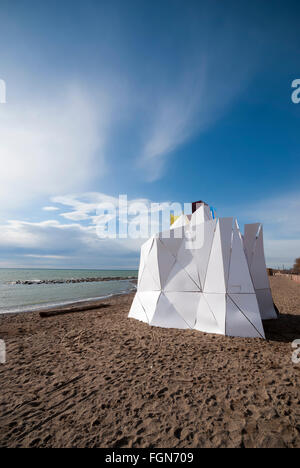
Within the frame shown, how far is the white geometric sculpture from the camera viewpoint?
280 inches

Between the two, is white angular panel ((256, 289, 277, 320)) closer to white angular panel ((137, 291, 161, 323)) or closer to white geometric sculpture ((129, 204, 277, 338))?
white geometric sculpture ((129, 204, 277, 338))

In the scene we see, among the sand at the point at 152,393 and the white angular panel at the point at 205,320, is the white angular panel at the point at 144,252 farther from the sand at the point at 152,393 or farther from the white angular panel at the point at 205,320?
the sand at the point at 152,393

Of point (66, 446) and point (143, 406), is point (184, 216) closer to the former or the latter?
point (143, 406)

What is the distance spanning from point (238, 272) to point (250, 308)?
129 centimetres

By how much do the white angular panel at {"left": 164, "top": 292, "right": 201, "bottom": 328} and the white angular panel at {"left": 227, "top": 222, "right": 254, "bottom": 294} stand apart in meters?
1.46

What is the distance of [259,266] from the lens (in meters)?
9.65

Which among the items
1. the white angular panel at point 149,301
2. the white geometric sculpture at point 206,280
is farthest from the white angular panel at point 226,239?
the white angular panel at point 149,301

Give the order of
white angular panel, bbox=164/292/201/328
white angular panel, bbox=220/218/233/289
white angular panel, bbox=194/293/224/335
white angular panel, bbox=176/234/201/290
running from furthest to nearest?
white angular panel, bbox=176/234/201/290, white angular panel, bbox=164/292/201/328, white angular panel, bbox=220/218/233/289, white angular panel, bbox=194/293/224/335

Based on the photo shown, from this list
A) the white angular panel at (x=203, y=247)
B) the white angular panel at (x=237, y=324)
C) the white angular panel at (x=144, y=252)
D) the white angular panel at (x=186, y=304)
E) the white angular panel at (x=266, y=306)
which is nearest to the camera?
the white angular panel at (x=237, y=324)

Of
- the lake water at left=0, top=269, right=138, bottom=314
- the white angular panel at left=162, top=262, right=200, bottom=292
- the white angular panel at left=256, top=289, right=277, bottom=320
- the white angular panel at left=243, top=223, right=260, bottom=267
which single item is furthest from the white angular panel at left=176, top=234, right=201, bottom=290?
the lake water at left=0, top=269, right=138, bottom=314

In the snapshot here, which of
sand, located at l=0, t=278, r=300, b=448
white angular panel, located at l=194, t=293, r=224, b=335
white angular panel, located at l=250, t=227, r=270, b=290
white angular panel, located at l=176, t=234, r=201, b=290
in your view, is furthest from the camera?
white angular panel, located at l=250, t=227, r=270, b=290

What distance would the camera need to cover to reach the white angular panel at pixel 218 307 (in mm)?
7098

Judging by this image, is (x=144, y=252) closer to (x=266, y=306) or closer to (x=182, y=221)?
(x=182, y=221)
